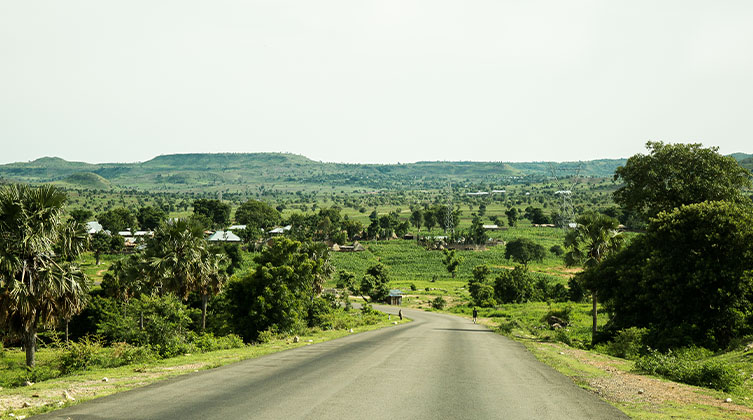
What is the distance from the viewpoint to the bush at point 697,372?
54.9 feet

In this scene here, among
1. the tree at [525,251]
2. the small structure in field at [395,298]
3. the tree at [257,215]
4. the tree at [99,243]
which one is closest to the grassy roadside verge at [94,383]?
the small structure in field at [395,298]

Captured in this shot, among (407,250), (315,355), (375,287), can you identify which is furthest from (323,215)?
(315,355)

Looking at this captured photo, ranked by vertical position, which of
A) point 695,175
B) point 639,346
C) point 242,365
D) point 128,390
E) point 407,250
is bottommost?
point 407,250

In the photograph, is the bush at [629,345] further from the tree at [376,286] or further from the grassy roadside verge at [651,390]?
the tree at [376,286]

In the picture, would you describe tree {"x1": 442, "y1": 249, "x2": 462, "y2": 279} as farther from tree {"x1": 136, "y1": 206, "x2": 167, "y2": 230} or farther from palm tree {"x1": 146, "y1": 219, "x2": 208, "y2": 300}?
palm tree {"x1": 146, "y1": 219, "x2": 208, "y2": 300}

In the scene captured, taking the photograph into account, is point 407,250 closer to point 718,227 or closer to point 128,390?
point 718,227

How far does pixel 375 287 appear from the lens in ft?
305

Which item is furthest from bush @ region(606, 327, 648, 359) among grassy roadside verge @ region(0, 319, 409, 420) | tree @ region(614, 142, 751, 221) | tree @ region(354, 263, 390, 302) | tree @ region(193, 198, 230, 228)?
tree @ region(193, 198, 230, 228)

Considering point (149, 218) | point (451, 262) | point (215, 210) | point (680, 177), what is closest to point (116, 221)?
point (149, 218)

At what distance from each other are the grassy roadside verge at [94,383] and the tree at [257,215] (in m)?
155

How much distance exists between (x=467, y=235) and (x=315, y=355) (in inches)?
5675

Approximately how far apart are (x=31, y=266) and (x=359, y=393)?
16.7m

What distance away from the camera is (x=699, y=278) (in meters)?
28.6

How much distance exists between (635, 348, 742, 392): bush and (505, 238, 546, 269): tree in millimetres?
114588
